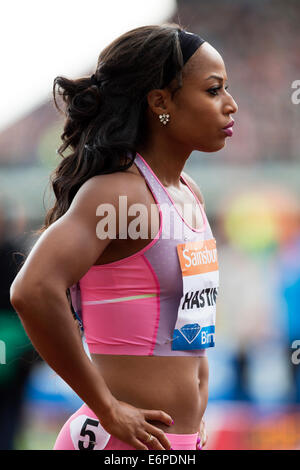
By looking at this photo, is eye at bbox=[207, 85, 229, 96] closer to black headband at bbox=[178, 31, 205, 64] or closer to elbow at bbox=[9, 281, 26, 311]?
black headband at bbox=[178, 31, 205, 64]

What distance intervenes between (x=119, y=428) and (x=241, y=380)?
247 centimetres

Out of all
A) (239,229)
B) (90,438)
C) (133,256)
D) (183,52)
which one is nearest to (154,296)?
(133,256)

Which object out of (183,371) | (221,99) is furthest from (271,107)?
(183,371)

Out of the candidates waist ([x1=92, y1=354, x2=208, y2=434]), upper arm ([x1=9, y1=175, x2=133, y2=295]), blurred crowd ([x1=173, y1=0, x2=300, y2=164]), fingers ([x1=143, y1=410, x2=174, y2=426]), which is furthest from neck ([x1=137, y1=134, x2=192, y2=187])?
blurred crowd ([x1=173, y1=0, x2=300, y2=164])

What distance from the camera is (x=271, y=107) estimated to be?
4.33 metres

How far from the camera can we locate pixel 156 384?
1447 mm

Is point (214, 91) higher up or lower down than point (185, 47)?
lower down

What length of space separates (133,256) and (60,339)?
25 cm

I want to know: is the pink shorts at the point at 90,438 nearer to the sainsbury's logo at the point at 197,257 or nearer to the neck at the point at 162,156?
the sainsbury's logo at the point at 197,257

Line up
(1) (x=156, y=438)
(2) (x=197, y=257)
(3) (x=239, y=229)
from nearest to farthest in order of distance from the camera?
1. (1) (x=156, y=438)
2. (2) (x=197, y=257)
3. (3) (x=239, y=229)

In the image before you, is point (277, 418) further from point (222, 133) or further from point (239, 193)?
point (222, 133)

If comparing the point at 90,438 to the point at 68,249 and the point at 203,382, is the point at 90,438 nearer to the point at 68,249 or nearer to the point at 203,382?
the point at 203,382

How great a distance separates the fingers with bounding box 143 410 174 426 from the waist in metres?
0.03

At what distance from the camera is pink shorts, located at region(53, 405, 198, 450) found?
1.44 meters
